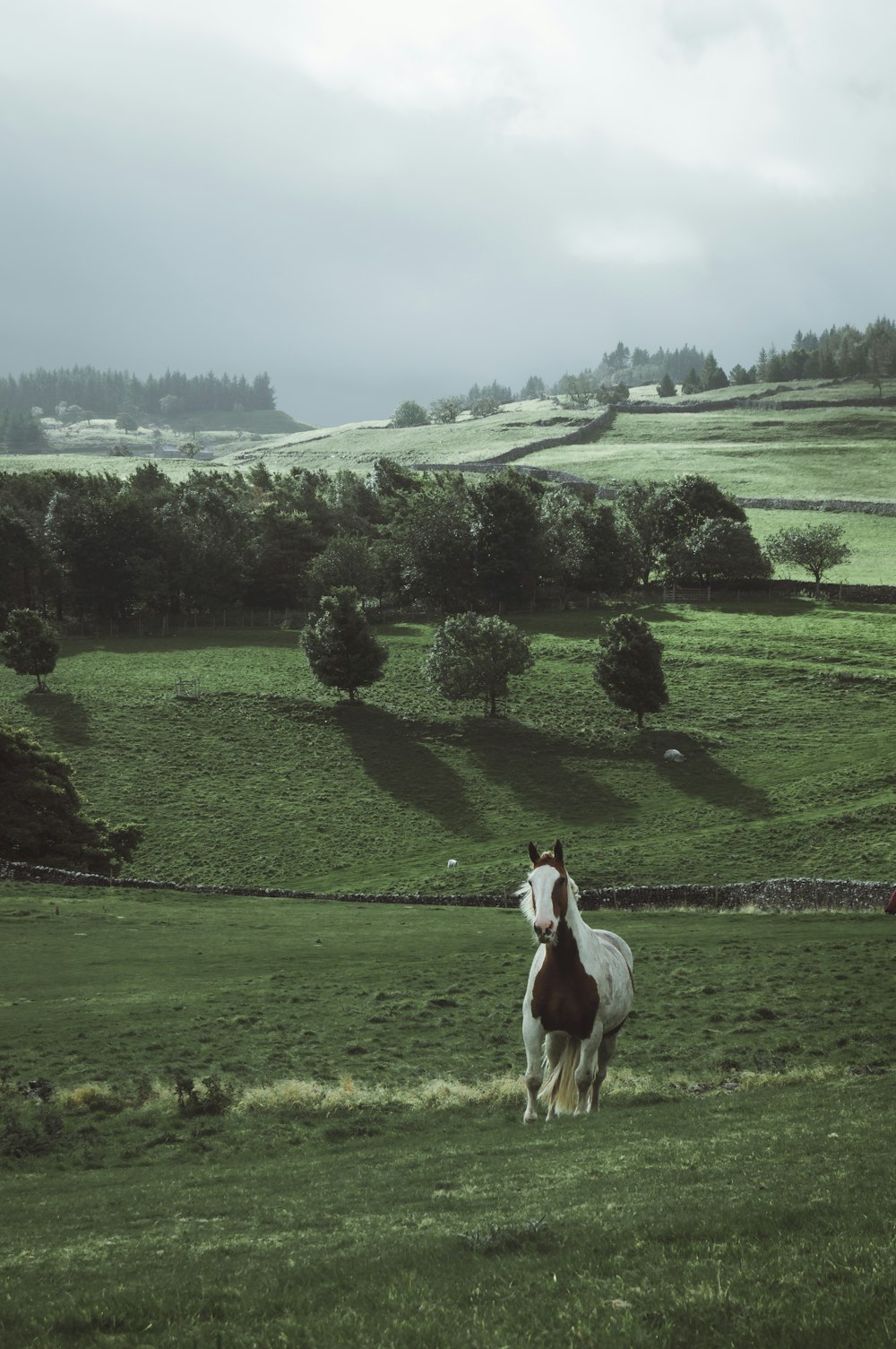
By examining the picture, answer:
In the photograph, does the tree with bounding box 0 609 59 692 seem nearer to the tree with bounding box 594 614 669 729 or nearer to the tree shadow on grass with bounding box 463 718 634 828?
the tree shadow on grass with bounding box 463 718 634 828

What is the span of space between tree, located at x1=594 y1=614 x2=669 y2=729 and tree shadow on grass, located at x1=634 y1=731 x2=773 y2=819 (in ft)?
8.61

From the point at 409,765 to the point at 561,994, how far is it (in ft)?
202

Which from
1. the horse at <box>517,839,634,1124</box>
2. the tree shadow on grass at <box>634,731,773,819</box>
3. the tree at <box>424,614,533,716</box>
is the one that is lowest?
the tree shadow on grass at <box>634,731,773,819</box>

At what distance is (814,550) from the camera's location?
393 ft

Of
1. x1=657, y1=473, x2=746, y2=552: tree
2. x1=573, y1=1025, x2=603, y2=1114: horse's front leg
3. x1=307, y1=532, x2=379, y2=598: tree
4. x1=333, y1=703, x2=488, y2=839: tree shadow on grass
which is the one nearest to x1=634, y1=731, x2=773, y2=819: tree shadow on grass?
x1=333, y1=703, x2=488, y2=839: tree shadow on grass

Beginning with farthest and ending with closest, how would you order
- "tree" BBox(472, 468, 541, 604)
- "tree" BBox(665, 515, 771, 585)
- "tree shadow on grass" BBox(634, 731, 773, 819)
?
1. "tree" BBox(472, 468, 541, 604)
2. "tree" BBox(665, 515, 771, 585)
3. "tree shadow on grass" BBox(634, 731, 773, 819)

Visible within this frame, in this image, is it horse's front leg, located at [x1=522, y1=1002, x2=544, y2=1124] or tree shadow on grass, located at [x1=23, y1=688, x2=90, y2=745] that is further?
tree shadow on grass, located at [x1=23, y1=688, x2=90, y2=745]

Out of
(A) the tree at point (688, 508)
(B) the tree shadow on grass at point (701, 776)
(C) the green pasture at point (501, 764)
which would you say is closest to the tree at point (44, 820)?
(C) the green pasture at point (501, 764)

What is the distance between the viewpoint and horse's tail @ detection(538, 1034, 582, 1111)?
60.4ft

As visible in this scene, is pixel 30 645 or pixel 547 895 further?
pixel 30 645

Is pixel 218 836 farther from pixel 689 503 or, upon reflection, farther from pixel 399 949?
pixel 689 503

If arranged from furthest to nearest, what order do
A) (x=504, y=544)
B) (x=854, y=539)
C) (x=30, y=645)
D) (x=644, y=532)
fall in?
(x=854, y=539)
(x=644, y=532)
(x=504, y=544)
(x=30, y=645)

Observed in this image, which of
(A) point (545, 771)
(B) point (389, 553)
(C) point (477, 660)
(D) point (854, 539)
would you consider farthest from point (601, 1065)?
(D) point (854, 539)

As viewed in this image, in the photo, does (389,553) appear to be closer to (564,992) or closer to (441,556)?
(441,556)
